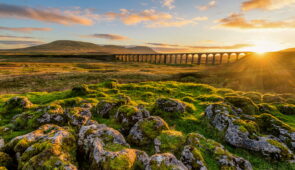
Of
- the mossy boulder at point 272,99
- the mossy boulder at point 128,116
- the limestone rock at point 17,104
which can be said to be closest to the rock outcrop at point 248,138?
the mossy boulder at point 128,116

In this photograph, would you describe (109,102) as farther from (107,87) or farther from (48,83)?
(48,83)

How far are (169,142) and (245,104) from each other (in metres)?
11.7

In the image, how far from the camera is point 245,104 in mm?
15891

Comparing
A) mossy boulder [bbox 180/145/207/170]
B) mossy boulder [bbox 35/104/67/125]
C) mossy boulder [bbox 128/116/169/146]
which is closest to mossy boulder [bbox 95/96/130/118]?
mossy boulder [bbox 35/104/67/125]

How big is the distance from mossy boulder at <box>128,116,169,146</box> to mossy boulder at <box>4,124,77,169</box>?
157 inches

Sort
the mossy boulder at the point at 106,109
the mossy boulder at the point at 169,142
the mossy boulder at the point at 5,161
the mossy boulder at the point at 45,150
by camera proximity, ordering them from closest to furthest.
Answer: the mossy boulder at the point at 45,150
the mossy boulder at the point at 5,161
the mossy boulder at the point at 169,142
the mossy boulder at the point at 106,109

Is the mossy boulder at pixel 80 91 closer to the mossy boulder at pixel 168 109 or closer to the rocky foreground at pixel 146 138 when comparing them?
the rocky foreground at pixel 146 138

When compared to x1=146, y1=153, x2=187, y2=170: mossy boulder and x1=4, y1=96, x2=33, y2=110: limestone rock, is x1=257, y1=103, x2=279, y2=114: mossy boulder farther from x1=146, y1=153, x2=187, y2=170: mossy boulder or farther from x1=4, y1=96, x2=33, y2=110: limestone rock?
x1=4, y1=96, x2=33, y2=110: limestone rock

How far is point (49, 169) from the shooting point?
6.48 meters

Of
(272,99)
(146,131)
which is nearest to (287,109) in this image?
(272,99)

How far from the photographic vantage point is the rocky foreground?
23.8 feet

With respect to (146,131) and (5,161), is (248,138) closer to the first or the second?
(146,131)

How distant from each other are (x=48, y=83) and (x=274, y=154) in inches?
1901

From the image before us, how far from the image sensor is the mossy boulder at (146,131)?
10.2 metres
